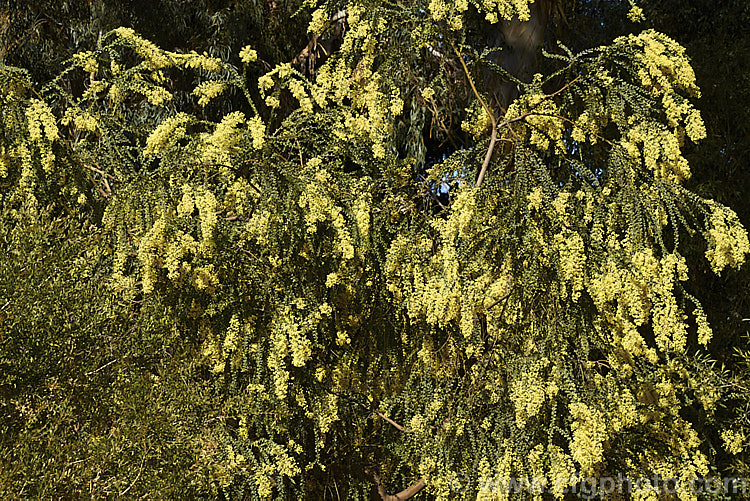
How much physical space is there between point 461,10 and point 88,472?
226 centimetres

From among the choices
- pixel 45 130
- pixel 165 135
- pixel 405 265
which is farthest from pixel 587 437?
pixel 45 130

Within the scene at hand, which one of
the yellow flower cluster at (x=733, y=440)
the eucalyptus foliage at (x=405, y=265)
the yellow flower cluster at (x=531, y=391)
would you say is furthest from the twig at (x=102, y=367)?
the yellow flower cluster at (x=733, y=440)

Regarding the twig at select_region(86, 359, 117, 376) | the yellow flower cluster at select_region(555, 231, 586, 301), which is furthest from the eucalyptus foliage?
the twig at select_region(86, 359, 117, 376)

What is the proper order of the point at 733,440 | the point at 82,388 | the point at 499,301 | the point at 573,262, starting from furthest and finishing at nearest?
the point at 733,440, the point at 499,301, the point at 573,262, the point at 82,388

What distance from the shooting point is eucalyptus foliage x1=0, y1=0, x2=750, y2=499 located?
3.15m

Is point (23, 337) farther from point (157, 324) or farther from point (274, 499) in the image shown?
point (274, 499)

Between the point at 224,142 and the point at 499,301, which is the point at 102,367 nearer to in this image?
the point at 224,142

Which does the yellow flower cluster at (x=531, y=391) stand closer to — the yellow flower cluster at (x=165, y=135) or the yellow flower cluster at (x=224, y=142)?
the yellow flower cluster at (x=224, y=142)

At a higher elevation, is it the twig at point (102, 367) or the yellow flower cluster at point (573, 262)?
the yellow flower cluster at point (573, 262)

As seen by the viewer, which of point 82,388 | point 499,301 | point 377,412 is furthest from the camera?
point 377,412

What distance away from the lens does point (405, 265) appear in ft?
11.6

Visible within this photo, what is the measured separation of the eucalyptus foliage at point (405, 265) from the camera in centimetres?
315

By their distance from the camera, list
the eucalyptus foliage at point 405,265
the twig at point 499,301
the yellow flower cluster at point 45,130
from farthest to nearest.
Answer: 1. the yellow flower cluster at point 45,130
2. the twig at point 499,301
3. the eucalyptus foliage at point 405,265

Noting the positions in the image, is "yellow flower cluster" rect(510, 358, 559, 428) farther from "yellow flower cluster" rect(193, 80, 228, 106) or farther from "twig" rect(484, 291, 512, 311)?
"yellow flower cluster" rect(193, 80, 228, 106)
